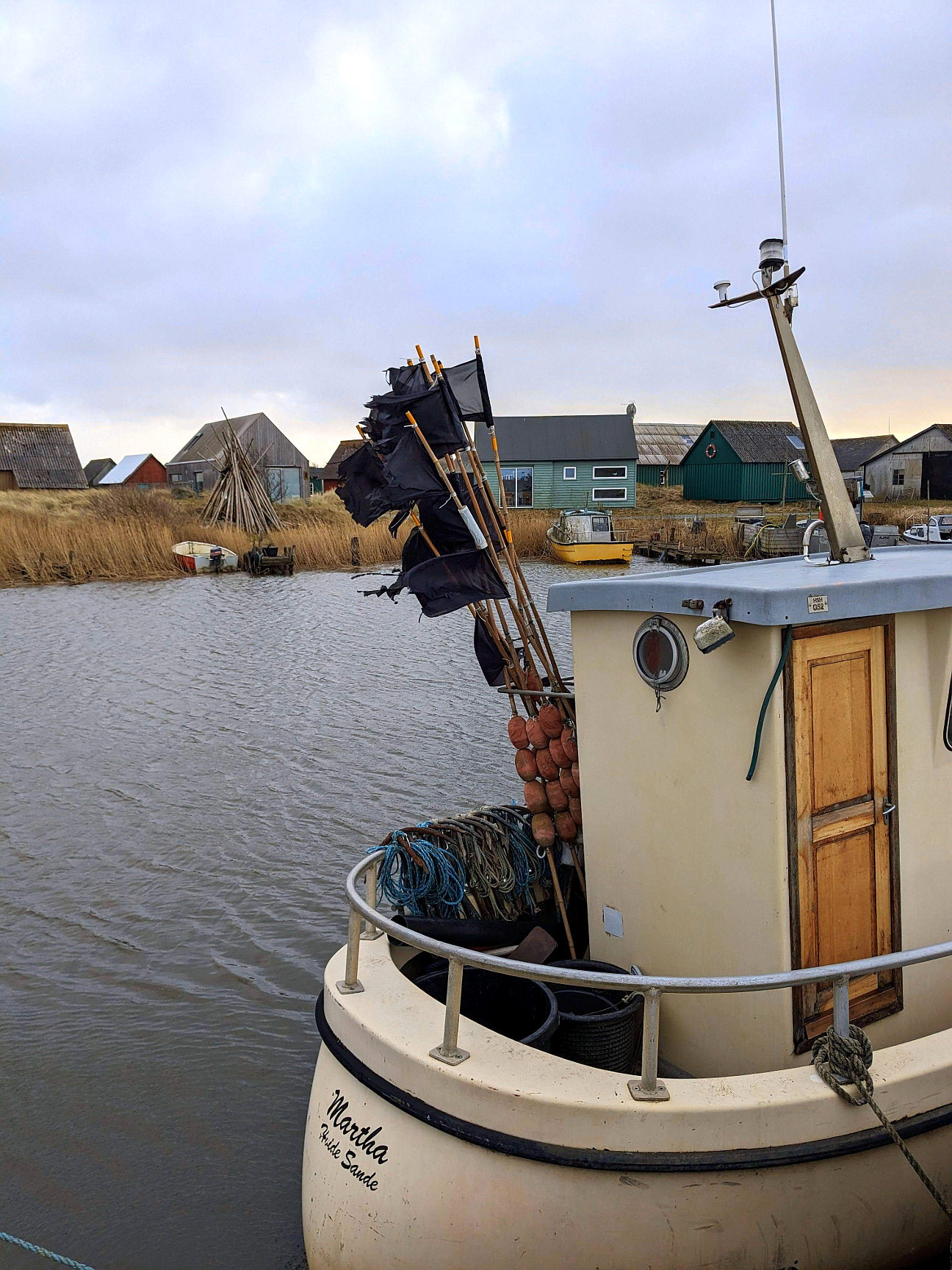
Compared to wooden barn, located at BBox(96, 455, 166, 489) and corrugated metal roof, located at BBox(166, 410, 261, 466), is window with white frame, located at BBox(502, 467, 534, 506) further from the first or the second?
wooden barn, located at BBox(96, 455, 166, 489)

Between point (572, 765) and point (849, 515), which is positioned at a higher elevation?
point (849, 515)

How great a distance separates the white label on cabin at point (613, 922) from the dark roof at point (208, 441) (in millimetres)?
56978

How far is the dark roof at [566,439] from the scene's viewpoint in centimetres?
4641

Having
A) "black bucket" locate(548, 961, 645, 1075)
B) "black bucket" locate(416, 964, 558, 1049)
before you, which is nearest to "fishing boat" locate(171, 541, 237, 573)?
"black bucket" locate(416, 964, 558, 1049)

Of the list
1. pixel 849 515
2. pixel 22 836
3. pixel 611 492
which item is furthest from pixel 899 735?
pixel 611 492

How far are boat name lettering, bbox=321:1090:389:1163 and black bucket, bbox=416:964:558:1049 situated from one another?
0.81m

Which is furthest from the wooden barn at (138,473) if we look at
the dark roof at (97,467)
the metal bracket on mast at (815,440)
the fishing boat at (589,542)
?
the metal bracket on mast at (815,440)

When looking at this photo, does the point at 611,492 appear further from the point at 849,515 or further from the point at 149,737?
the point at 849,515

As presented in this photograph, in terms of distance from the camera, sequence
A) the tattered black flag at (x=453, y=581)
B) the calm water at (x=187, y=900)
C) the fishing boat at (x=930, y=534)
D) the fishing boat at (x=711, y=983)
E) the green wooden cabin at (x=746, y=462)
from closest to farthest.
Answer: the fishing boat at (x=711, y=983), the calm water at (x=187, y=900), the tattered black flag at (x=453, y=581), the fishing boat at (x=930, y=534), the green wooden cabin at (x=746, y=462)

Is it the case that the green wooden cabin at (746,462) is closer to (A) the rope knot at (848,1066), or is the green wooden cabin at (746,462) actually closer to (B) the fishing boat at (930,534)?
(B) the fishing boat at (930,534)

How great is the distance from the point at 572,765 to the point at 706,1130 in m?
2.06

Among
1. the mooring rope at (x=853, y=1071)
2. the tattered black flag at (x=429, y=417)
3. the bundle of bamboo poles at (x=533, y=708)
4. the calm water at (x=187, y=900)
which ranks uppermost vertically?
the tattered black flag at (x=429, y=417)

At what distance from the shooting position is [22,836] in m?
8.91

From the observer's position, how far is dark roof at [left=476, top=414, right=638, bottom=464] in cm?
4641
